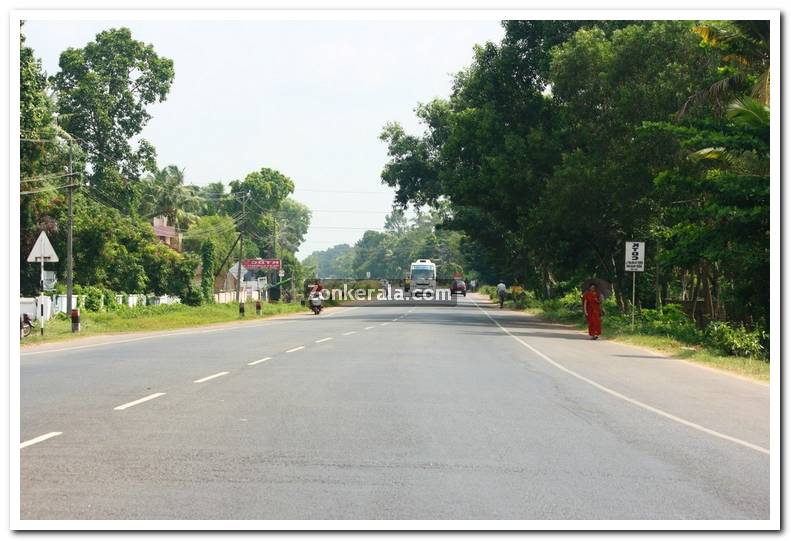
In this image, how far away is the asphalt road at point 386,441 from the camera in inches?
298

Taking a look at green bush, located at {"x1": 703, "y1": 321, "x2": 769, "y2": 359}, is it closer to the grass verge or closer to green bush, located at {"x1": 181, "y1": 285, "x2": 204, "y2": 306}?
the grass verge

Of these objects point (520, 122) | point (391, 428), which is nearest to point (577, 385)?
point (391, 428)

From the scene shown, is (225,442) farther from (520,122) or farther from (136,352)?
(520,122)

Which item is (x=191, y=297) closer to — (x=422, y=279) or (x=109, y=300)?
(x=109, y=300)

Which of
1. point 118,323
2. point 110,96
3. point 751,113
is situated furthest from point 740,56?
point 110,96

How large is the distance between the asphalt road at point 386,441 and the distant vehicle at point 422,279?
224ft

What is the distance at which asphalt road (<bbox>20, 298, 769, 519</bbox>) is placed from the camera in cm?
756

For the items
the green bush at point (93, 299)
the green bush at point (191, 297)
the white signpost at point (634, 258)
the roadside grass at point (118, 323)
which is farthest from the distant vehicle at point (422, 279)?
the white signpost at point (634, 258)

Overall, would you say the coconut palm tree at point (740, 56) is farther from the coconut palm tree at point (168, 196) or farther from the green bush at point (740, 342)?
the coconut palm tree at point (168, 196)

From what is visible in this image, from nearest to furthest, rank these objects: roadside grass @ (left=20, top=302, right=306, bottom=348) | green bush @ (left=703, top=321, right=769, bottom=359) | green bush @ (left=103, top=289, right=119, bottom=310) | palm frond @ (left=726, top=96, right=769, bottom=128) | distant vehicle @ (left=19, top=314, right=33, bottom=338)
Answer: palm frond @ (left=726, top=96, right=769, bottom=128)
green bush @ (left=703, top=321, right=769, bottom=359)
distant vehicle @ (left=19, top=314, right=33, bottom=338)
roadside grass @ (left=20, top=302, right=306, bottom=348)
green bush @ (left=103, top=289, right=119, bottom=310)

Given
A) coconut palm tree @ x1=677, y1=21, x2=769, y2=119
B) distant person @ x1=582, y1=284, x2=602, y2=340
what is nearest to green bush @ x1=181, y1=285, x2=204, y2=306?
distant person @ x1=582, y1=284, x2=602, y2=340

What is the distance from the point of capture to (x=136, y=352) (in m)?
23.6

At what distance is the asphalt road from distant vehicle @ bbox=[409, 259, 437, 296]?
68.3 metres

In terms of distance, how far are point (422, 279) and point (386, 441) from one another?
78660mm
